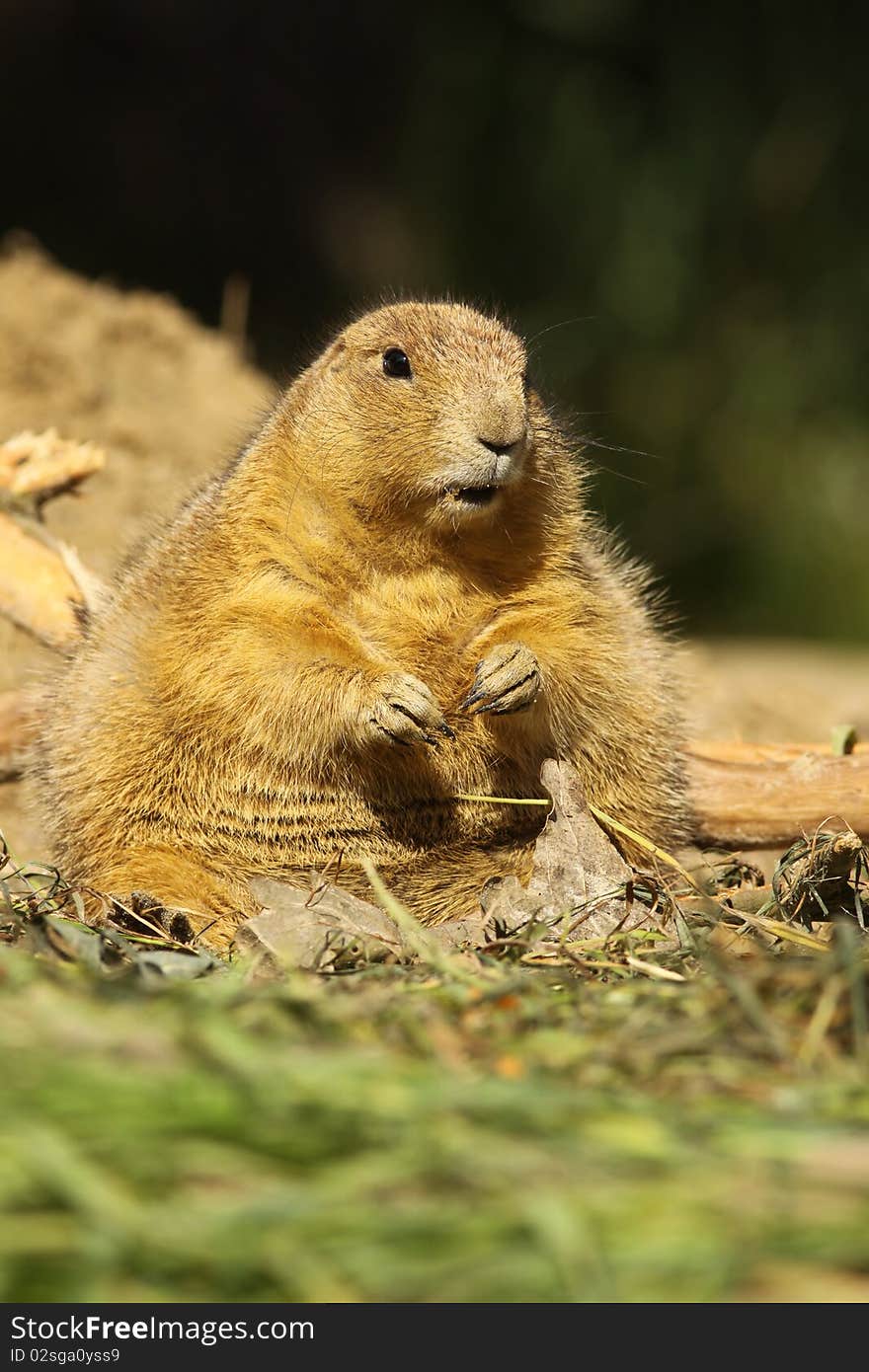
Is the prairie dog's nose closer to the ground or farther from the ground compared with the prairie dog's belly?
farther from the ground

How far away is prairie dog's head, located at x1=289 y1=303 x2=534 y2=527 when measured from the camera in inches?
155

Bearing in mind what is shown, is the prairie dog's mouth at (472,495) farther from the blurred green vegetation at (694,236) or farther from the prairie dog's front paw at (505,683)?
the blurred green vegetation at (694,236)

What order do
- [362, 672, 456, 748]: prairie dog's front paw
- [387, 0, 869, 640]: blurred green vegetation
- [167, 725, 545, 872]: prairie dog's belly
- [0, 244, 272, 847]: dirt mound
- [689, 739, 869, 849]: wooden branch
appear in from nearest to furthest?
[362, 672, 456, 748]: prairie dog's front paw < [167, 725, 545, 872]: prairie dog's belly < [689, 739, 869, 849]: wooden branch < [0, 244, 272, 847]: dirt mound < [387, 0, 869, 640]: blurred green vegetation

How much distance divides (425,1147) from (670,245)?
39.5 ft

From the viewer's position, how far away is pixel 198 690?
416 cm

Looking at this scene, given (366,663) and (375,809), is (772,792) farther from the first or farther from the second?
(366,663)

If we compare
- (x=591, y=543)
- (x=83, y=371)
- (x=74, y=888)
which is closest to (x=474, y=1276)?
(x=74, y=888)

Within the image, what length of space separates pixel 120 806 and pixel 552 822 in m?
1.30

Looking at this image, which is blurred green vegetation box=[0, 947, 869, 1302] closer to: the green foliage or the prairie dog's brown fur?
the green foliage

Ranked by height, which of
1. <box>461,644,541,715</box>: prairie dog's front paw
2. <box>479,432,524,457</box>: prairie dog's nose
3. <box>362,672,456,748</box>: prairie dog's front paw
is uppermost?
<box>479,432,524,457</box>: prairie dog's nose

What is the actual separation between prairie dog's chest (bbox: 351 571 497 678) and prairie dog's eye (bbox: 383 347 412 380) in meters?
0.60

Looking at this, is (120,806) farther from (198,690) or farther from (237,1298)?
(237,1298)

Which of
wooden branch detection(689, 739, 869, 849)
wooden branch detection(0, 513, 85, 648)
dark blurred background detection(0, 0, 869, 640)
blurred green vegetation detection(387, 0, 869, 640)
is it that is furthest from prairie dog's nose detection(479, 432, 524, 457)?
blurred green vegetation detection(387, 0, 869, 640)

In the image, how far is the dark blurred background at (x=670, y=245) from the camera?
12.4 meters
